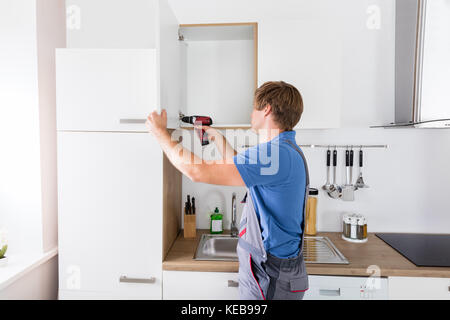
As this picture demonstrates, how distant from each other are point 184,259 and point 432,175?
1614 millimetres

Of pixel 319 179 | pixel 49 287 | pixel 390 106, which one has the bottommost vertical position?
pixel 49 287

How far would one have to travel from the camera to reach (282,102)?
1.10m

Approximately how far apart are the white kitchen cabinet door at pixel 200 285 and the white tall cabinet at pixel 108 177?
6 cm

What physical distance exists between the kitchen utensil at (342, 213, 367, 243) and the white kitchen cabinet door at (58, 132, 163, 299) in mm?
1089

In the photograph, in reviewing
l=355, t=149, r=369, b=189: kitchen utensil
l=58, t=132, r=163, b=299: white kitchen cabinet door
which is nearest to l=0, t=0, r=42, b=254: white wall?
l=58, t=132, r=163, b=299: white kitchen cabinet door

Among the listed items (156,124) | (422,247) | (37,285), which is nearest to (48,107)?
(156,124)

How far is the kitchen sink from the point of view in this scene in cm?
138

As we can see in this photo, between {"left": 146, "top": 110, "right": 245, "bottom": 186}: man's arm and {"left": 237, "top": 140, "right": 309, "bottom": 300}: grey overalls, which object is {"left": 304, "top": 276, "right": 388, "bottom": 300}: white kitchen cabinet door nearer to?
{"left": 237, "top": 140, "right": 309, "bottom": 300}: grey overalls

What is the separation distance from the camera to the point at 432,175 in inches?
69.3

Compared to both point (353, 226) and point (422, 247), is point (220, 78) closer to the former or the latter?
point (353, 226)

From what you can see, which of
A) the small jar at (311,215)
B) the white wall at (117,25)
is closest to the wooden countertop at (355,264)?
the small jar at (311,215)

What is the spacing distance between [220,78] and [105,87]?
0.74 meters
